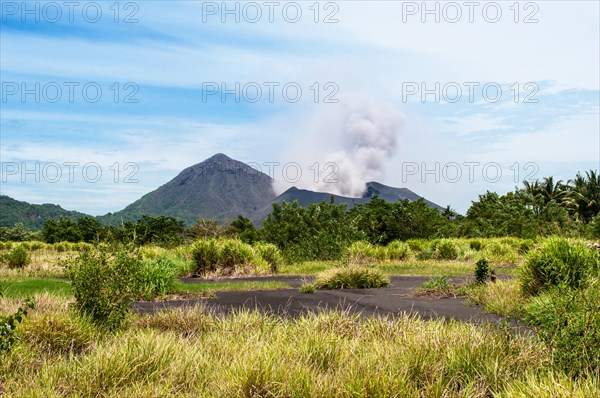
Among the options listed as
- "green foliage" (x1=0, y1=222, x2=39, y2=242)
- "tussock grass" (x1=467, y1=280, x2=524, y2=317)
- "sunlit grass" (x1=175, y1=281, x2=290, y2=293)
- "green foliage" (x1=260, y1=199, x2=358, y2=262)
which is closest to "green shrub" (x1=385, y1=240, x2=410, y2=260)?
"green foliage" (x1=260, y1=199, x2=358, y2=262)

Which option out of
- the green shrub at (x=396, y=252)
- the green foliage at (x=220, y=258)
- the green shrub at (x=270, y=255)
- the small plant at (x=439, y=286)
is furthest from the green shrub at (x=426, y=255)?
the small plant at (x=439, y=286)

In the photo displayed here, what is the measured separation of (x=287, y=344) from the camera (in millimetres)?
6070

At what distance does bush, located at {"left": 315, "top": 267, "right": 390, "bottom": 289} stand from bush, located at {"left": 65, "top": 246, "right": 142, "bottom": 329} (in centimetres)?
669

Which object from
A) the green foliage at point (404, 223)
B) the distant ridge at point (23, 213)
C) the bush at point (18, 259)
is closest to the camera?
the bush at point (18, 259)

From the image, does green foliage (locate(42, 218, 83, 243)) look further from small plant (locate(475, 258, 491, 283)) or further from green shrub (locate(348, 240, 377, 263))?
small plant (locate(475, 258, 491, 283))

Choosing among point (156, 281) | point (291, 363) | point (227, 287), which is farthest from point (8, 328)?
point (227, 287)

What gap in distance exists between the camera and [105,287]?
818 cm

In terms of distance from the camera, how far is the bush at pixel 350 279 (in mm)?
14391

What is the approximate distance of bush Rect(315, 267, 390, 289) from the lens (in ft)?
47.2

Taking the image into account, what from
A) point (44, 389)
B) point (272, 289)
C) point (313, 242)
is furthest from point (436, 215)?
point (44, 389)

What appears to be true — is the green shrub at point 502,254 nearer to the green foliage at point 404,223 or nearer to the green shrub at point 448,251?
the green shrub at point 448,251

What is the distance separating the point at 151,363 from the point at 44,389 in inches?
40.4

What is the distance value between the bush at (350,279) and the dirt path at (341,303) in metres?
0.58

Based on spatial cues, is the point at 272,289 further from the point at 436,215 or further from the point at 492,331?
the point at 436,215
